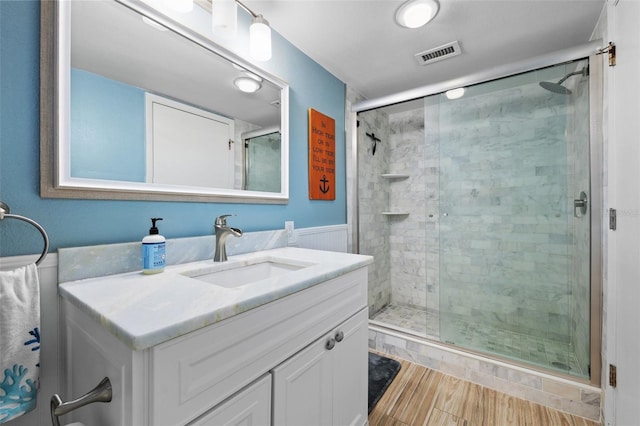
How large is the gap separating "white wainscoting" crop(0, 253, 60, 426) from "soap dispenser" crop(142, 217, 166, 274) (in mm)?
219

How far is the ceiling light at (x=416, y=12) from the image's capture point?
1319 millimetres

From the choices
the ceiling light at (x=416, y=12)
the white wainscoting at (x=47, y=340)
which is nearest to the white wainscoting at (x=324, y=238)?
the white wainscoting at (x=47, y=340)

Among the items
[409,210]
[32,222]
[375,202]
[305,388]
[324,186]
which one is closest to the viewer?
[32,222]

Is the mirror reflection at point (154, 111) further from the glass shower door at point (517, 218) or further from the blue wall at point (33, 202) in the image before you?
the glass shower door at point (517, 218)

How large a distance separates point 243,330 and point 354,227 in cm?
170

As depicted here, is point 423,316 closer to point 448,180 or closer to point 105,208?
point 448,180

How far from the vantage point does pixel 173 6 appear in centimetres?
100

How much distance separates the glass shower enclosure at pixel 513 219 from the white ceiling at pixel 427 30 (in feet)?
0.71

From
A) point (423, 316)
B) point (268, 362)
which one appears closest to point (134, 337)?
point (268, 362)

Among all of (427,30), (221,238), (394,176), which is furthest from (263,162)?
(394,176)

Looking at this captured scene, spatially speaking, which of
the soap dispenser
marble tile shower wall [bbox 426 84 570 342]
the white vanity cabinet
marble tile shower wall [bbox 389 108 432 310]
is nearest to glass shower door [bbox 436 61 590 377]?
marble tile shower wall [bbox 426 84 570 342]

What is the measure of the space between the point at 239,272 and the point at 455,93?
1887 mm

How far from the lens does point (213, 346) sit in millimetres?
578

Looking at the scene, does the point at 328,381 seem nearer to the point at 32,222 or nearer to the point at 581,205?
the point at 32,222
